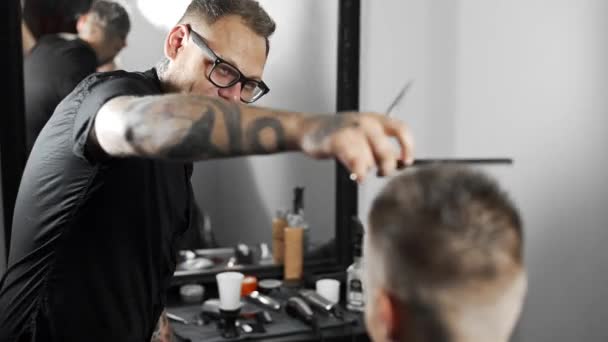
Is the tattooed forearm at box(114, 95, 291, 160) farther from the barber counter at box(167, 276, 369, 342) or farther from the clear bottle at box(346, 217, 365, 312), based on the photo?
the clear bottle at box(346, 217, 365, 312)

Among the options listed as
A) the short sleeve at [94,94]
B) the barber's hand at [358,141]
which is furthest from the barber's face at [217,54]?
the barber's hand at [358,141]

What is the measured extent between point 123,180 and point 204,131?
16.8 inches

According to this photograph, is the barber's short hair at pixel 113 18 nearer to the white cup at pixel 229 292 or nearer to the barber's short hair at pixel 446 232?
the white cup at pixel 229 292

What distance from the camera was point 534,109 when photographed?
178cm

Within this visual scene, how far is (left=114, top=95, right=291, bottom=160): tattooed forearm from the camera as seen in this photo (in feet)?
2.32

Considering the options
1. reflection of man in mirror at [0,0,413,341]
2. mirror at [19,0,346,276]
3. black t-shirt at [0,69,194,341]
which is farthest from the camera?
mirror at [19,0,346,276]

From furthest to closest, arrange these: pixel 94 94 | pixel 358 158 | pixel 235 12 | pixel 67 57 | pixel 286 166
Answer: pixel 286 166 → pixel 67 57 → pixel 235 12 → pixel 94 94 → pixel 358 158

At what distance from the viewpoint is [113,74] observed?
99 cm

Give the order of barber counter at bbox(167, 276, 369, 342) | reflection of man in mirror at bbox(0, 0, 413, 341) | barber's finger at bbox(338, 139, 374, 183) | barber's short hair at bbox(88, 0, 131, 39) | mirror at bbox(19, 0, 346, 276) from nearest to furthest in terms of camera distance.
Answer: barber's finger at bbox(338, 139, 374, 183) < reflection of man in mirror at bbox(0, 0, 413, 341) < barber counter at bbox(167, 276, 369, 342) < barber's short hair at bbox(88, 0, 131, 39) < mirror at bbox(19, 0, 346, 276)

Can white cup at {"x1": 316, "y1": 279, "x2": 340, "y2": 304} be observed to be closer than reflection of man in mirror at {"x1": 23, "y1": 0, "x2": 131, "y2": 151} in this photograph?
No

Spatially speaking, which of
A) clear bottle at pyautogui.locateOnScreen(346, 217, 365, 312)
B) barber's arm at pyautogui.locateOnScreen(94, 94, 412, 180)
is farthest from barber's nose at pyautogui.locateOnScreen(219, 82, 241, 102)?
clear bottle at pyautogui.locateOnScreen(346, 217, 365, 312)

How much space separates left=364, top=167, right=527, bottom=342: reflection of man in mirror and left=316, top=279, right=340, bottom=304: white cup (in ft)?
3.48

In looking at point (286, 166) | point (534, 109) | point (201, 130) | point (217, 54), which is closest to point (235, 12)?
point (217, 54)

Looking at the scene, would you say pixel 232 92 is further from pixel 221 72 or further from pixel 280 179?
pixel 280 179
